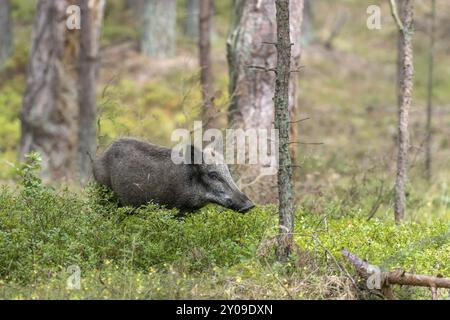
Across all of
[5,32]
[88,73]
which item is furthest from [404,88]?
[5,32]

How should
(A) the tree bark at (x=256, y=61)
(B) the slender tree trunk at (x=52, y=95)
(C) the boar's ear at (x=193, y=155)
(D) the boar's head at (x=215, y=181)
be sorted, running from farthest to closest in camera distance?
(B) the slender tree trunk at (x=52, y=95) → (A) the tree bark at (x=256, y=61) → (C) the boar's ear at (x=193, y=155) → (D) the boar's head at (x=215, y=181)

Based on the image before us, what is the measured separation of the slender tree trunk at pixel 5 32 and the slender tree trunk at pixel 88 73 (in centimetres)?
933

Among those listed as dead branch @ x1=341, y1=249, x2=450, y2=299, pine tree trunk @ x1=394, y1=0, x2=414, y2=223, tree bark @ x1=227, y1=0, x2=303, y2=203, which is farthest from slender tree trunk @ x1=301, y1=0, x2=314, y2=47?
dead branch @ x1=341, y1=249, x2=450, y2=299

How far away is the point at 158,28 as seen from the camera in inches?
1094

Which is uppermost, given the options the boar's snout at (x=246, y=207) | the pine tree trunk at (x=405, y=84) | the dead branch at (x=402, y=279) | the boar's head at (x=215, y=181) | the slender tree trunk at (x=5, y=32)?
the slender tree trunk at (x=5, y=32)

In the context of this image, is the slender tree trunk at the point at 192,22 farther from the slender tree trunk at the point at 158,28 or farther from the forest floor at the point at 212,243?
the forest floor at the point at 212,243

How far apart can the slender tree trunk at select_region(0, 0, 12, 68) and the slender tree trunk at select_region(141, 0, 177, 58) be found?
443cm

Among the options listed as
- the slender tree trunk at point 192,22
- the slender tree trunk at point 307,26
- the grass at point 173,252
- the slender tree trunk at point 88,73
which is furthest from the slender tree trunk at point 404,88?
the slender tree trunk at point 192,22

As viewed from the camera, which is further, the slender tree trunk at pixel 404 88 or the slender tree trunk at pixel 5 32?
the slender tree trunk at pixel 5 32

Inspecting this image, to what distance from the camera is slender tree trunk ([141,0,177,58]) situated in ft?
90.5

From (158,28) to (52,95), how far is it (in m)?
9.75

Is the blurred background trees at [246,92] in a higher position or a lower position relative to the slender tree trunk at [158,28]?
lower

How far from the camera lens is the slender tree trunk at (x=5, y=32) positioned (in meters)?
27.4
